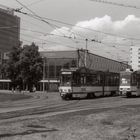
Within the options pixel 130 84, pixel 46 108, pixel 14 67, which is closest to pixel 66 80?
pixel 130 84

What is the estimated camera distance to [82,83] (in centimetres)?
3731

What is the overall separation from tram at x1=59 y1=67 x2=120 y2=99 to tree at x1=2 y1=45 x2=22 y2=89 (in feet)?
103

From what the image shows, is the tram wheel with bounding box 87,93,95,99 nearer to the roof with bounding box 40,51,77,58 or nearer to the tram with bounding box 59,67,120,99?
the tram with bounding box 59,67,120,99

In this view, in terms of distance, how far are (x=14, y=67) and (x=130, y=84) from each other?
35.2 metres

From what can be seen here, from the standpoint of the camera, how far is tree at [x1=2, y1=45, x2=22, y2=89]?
2814 inches

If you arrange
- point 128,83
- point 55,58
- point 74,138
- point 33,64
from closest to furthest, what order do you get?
point 74,138, point 128,83, point 33,64, point 55,58

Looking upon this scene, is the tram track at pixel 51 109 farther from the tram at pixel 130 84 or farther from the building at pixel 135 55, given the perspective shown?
the building at pixel 135 55

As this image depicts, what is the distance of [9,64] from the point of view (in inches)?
2857

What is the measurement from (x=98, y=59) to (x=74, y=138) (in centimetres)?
10232

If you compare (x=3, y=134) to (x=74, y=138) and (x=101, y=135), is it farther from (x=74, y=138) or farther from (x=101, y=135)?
(x=101, y=135)

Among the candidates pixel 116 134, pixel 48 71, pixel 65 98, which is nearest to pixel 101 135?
pixel 116 134

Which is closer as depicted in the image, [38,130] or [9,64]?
[38,130]

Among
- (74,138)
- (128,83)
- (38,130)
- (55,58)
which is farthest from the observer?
(55,58)

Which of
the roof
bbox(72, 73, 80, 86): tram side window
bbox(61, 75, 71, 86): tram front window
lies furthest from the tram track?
the roof
